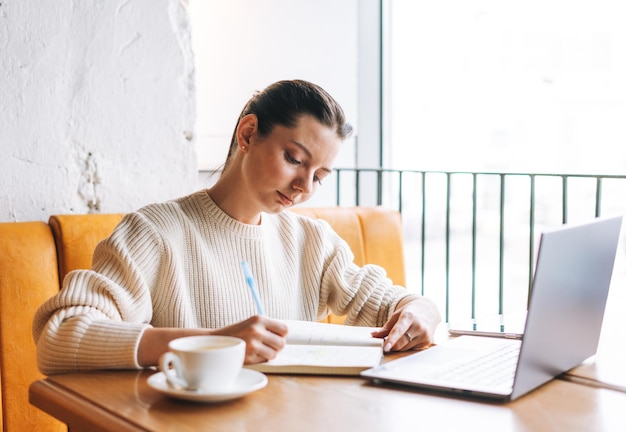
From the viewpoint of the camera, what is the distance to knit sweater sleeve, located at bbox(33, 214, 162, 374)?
1104 mm

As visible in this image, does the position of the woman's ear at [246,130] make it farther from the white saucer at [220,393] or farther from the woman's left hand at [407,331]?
the white saucer at [220,393]

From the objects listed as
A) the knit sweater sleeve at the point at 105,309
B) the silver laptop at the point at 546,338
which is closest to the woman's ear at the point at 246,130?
the knit sweater sleeve at the point at 105,309

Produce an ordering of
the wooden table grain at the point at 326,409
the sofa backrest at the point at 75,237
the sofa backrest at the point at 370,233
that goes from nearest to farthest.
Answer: the wooden table grain at the point at 326,409, the sofa backrest at the point at 75,237, the sofa backrest at the point at 370,233

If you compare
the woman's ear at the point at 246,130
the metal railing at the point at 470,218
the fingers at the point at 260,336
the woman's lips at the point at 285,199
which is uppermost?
the woman's ear at the point at 246,130

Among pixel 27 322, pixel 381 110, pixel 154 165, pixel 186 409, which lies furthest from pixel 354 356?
pixel 381 110

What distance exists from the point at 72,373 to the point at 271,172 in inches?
21.0

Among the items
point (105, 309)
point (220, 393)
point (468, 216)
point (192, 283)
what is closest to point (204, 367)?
point (220, 393)

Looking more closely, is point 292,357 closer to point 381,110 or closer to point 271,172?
point 271,172

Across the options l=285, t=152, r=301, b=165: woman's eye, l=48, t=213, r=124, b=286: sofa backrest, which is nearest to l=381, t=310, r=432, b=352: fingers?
l=285, t=152, r=301, b=165: woman's eye

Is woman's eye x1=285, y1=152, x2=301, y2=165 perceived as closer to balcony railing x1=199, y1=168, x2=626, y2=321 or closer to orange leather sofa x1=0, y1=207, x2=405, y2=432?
orange leather sofa x1=0, y1=207, x2=405, y2=432

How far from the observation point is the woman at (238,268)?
1.14 metres

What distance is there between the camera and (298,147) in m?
1.40

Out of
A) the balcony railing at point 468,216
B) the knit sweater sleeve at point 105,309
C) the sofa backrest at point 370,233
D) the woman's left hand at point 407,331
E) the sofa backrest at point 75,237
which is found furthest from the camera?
the balcony railing at point 468,216

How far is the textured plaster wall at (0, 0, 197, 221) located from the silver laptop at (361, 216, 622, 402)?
108cm
